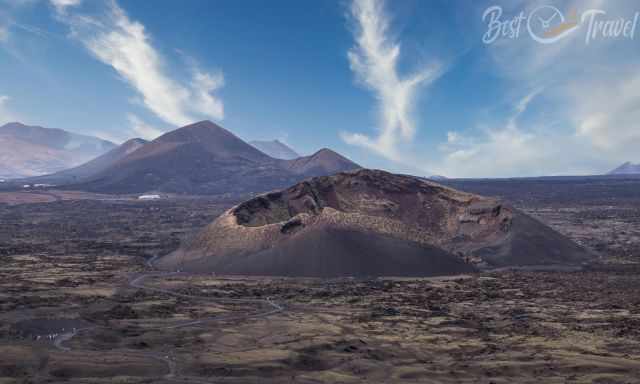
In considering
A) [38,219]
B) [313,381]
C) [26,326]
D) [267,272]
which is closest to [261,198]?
[267,272]

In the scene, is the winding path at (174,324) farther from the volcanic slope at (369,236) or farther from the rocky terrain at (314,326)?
the volcanic slope at (369,236)

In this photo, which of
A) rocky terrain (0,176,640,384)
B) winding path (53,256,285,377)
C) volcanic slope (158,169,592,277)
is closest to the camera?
rocky terrain (0,176,640,384)

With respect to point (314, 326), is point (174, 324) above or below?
above

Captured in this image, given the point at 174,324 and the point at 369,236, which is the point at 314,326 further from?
the point at 369,236

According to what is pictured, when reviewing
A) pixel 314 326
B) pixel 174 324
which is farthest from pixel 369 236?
pixel 174 324

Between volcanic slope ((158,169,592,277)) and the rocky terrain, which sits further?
volcanic slope ((158,169,592,277))

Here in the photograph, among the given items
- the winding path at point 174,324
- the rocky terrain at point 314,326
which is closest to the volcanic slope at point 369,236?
the rocky terrain at point 314,326

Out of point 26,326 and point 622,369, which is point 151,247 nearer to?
point 26,326

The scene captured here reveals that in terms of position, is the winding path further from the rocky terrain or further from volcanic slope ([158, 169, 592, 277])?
volcanic slope ([158, 169, 592, 277])

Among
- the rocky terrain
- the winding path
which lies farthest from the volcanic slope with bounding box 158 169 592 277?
the winding path
